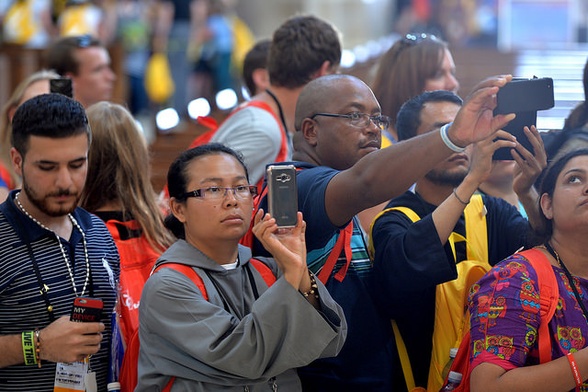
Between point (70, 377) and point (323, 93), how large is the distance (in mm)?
1316

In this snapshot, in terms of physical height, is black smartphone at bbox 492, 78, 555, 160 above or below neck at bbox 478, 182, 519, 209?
above

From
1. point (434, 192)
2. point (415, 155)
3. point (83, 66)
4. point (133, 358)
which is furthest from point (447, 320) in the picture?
point (83, 66)

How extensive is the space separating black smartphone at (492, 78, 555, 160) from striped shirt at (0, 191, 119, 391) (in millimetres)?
1517

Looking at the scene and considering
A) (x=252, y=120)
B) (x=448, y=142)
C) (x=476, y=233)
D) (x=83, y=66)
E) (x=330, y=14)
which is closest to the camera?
(x=448, y=142)

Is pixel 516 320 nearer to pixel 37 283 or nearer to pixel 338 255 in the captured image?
pixel 338 255

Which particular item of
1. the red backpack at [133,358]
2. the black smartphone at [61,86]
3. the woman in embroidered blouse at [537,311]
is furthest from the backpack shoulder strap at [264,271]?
the black smartphone at [61,86]

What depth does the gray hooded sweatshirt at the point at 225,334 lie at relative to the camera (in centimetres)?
305

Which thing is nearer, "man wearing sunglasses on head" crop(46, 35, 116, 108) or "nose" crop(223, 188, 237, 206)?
"nose" crop(223, 188, 237, 206)

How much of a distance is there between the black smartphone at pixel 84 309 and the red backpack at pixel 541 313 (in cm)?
120

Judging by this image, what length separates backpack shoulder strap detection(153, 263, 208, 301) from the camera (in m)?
3.24

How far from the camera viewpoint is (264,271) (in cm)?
346

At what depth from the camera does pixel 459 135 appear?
3.01m

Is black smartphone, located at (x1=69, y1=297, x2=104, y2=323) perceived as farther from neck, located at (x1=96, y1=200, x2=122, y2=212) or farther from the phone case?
the phone case

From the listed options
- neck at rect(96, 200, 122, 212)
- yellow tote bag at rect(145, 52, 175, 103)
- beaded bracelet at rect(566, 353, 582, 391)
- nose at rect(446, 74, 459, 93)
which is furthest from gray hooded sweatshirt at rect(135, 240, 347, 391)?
yellow tote bag at rect(145, 52, 175, 103)
